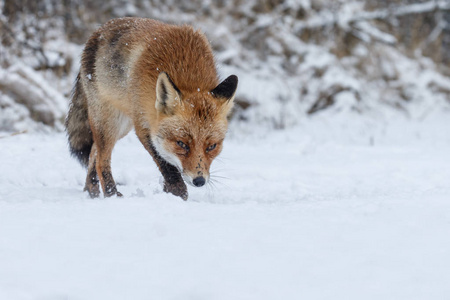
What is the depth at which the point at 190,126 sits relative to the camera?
380 centimetres

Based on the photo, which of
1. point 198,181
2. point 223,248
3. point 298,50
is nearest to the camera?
point 223,248

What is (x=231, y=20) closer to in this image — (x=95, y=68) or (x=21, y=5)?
(x=21, y=5)

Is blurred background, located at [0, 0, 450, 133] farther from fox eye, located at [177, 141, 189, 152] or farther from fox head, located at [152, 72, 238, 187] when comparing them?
fox eye, located at [177, 141, 189, 152]

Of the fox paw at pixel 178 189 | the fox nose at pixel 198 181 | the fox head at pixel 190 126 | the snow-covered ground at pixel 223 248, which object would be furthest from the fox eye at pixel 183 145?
the snow-covered ground at pixel 223 248

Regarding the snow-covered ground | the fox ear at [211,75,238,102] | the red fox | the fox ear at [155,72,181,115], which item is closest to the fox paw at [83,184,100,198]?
the red fox

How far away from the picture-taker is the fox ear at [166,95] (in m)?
3.72

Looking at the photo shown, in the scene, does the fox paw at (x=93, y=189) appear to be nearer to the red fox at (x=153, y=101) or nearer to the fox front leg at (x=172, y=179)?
the red fox at (x=153, y=101)

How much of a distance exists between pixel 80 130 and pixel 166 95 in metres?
1.76

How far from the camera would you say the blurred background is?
11109 mm

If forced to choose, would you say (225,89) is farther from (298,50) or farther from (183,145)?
(298,50)

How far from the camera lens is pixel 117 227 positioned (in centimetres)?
250

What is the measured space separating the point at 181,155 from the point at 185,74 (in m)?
0.75

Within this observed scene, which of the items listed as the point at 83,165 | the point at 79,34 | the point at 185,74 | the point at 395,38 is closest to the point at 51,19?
the point at 79,34

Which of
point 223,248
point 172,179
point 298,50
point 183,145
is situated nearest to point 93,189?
point 172,179
